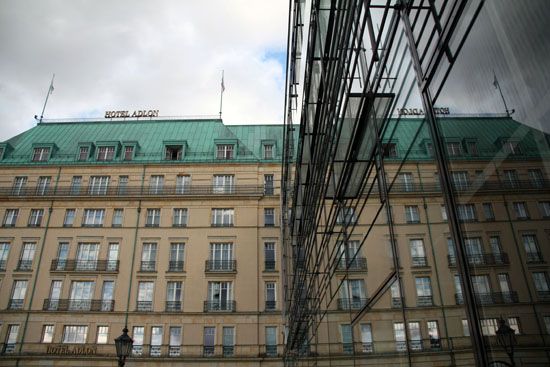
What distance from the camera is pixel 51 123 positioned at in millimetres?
58219

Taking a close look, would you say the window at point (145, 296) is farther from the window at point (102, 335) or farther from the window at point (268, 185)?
the window at point (268, 185)

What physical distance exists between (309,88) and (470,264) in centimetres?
753

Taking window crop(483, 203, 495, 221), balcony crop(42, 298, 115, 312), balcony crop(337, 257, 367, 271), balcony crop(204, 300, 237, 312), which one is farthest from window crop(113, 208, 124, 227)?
window crop(483, 203, 495, 221)

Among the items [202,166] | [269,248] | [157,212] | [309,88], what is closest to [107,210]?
[157,212]

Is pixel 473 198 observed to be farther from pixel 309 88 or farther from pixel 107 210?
pixel 107 210

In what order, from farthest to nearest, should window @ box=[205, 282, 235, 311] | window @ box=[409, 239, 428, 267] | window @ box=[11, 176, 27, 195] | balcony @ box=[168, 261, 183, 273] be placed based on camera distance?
window @ box=[11, 176, 27, 195] < balcony @ box=[168, 261, 183, 273] < window @ box=[205, 282, 235, 311] < window @ box=[409, 239, 428, 267]

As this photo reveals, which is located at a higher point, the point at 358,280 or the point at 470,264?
the point at 358,280

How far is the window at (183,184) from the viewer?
154ft

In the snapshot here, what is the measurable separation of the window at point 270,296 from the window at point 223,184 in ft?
32.5

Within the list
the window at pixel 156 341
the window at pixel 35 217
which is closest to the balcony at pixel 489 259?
the window at pixel 156 341

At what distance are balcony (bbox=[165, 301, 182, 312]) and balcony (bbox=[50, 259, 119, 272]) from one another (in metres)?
5.86

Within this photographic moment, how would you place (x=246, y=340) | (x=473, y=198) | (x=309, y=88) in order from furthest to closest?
(x=246, y=340) < (x=309, y=88) < (x=473, y=198)

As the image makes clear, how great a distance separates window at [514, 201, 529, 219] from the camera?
2.86 meters

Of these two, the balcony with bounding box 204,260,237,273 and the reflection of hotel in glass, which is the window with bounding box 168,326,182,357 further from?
the reflection of hotel in glass
